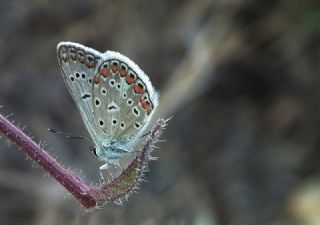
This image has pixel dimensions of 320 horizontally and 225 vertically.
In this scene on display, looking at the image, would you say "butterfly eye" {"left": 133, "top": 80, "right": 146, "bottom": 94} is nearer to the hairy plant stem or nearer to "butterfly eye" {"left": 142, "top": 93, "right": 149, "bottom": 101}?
"butterfly eye" {"left": 142, "top": 93, "right": 149, "bottom": 101}

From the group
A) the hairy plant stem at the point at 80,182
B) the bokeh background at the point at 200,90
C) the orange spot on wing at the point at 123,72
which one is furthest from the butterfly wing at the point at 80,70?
the bokeh background at the point at 200,90

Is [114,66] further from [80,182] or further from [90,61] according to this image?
[80,182]

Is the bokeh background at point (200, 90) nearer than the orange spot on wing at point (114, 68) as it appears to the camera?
No

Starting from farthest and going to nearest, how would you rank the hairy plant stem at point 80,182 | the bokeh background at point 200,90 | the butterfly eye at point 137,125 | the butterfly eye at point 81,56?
the bokeh background at point 200,90, the butterfly eye at point 137,125, the butterfly eye at point 81,56, the hairy plant stem at point 80,182

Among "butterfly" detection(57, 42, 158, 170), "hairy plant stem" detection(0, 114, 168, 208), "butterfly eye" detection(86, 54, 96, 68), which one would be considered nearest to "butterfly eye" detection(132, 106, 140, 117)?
"butterfly" detection(57, 42, 158, 170)

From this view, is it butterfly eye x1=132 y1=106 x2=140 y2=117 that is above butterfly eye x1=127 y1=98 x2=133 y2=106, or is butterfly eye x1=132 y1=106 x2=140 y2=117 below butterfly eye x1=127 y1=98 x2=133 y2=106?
below

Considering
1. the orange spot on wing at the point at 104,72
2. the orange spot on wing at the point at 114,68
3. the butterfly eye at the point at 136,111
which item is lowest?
the butterfly eye at the point at 136,111

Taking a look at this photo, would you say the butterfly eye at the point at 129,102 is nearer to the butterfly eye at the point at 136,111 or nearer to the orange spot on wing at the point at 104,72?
the butterfly eye at the point at 136,111
